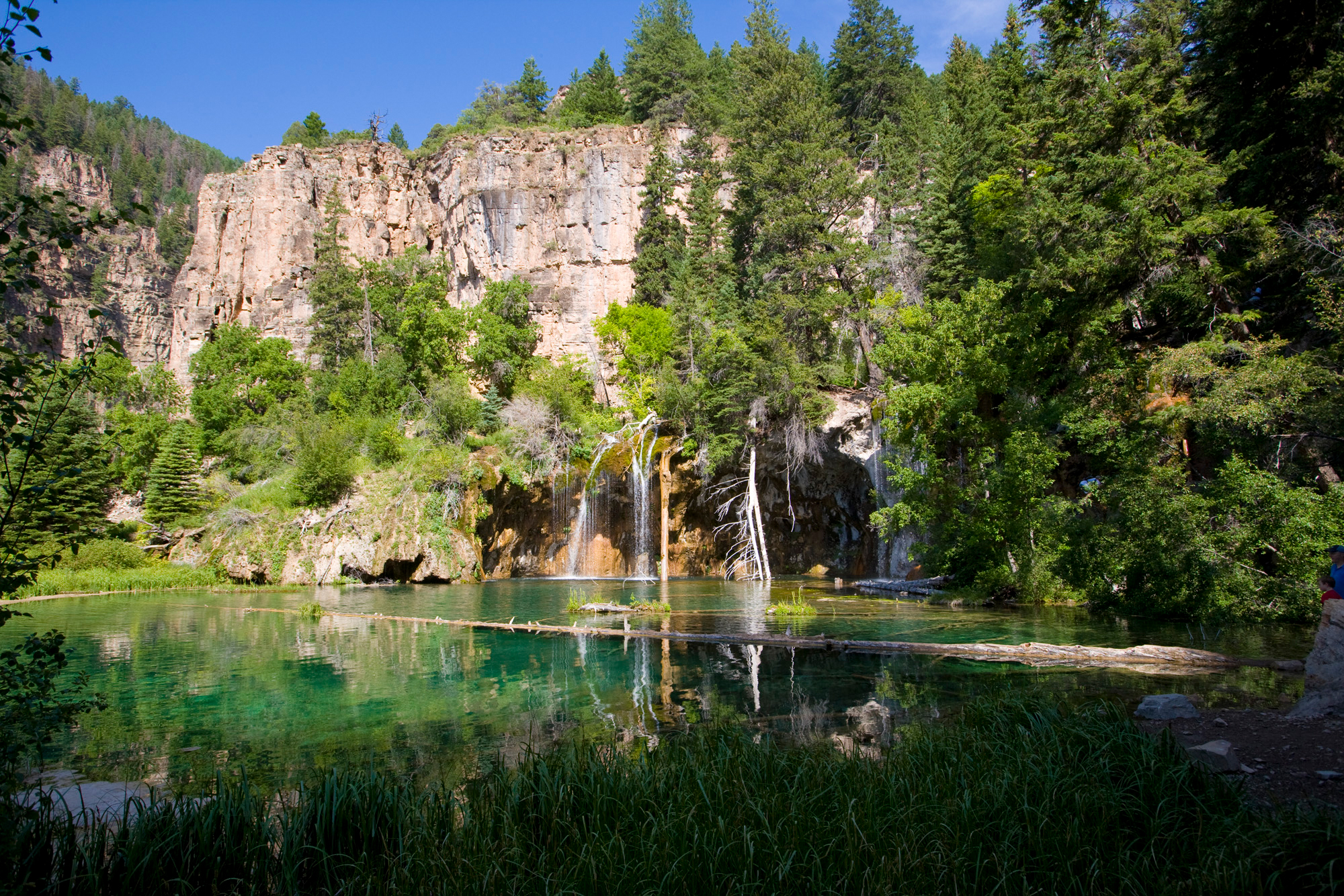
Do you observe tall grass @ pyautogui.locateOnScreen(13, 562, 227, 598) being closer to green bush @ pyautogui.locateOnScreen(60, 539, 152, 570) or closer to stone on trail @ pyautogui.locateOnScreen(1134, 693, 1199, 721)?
green bush @ pyautogui.locateOnScreen(60, 539, 152, 570)

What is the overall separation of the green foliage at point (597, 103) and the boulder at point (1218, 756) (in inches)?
1974

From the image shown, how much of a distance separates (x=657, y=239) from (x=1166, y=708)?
123 ft

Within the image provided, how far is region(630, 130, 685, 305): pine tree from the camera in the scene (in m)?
39.3

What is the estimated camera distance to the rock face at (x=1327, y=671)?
662cm

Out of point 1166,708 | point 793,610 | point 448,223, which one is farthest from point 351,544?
point 1166,708

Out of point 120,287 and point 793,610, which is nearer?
point 793,610

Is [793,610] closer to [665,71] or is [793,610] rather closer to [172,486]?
[172,486]

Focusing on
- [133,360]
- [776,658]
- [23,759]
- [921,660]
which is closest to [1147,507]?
[921,660]

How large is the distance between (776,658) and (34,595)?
2609cm

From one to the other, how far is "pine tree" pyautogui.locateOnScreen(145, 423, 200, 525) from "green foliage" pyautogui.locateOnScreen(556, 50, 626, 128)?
3151cm

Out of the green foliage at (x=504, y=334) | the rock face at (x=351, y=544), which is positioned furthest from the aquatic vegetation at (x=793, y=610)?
the green foliage at (x=504, y=334)

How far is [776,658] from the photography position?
463 inches

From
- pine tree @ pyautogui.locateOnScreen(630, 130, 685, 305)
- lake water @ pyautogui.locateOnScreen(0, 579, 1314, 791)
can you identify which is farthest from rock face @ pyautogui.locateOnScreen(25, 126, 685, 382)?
lake water @ pyautogui.locateOnScreen(0, 579, 1314, 791)

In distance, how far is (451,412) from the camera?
3475 cm
